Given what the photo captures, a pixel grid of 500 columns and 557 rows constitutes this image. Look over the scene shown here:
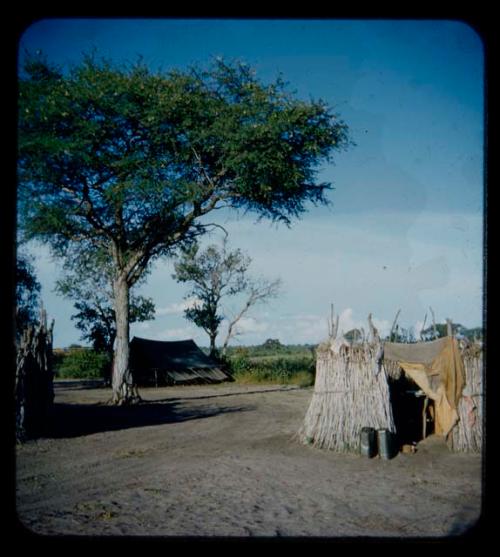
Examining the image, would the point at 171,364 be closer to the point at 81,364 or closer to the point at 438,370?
the point at 81,364

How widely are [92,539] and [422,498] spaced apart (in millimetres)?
4433

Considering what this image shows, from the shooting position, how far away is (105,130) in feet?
53.1

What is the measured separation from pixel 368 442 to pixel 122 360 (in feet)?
38.0

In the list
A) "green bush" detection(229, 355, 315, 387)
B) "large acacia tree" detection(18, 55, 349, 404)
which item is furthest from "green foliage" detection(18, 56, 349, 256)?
"green bush" detection(229, 355, 315, 387)

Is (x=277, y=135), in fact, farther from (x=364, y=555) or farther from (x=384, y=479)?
(x=364, y=555)

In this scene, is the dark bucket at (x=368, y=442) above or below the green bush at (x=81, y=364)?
above

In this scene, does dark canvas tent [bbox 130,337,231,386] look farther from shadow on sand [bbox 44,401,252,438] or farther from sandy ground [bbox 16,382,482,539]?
sandy ground [bbox 16,382,482,539]

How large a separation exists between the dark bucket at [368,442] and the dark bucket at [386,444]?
135 millimetres

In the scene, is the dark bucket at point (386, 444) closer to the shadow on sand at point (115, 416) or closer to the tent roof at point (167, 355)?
the shadow on sand at point (115, 416)

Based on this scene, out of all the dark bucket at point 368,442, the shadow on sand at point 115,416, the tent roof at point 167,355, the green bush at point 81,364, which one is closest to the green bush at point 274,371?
the tent roof at point 167,355

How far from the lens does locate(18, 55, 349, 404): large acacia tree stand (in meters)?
15.5

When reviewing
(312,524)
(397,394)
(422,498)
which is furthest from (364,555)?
(397,394)

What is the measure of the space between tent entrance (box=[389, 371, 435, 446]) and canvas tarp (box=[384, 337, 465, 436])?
0.60m

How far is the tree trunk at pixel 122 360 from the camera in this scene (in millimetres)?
18266
